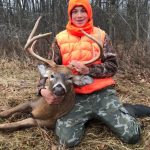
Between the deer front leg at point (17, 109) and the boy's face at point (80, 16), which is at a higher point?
the boy's face at point (80, 16)

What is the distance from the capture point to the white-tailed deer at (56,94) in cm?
500

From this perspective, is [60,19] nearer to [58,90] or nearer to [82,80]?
[82,80]

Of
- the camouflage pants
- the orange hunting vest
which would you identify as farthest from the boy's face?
the camouflage pants

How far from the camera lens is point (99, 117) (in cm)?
536

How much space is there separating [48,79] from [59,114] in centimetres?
Answer: 44

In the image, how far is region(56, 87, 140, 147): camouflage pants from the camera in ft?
16.8

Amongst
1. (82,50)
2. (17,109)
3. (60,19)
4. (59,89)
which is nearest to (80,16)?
(82,50)

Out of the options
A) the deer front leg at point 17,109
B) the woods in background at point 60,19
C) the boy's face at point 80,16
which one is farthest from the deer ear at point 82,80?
the woods in background at point 60,19

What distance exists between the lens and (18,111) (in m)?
5.86

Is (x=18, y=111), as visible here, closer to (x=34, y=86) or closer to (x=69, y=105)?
(x=69, y=105)

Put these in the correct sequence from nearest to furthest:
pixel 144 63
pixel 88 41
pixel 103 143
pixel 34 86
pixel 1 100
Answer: pixel 103 143, pixel 88 41, pixel 1 100, pixel 34 86, pixel 144 63

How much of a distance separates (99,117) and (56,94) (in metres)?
0.78

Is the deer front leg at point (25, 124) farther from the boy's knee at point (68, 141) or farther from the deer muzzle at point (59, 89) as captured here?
the deer muzzle at point (59, 89)

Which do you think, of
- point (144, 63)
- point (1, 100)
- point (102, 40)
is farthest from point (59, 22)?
point (102, 40)
